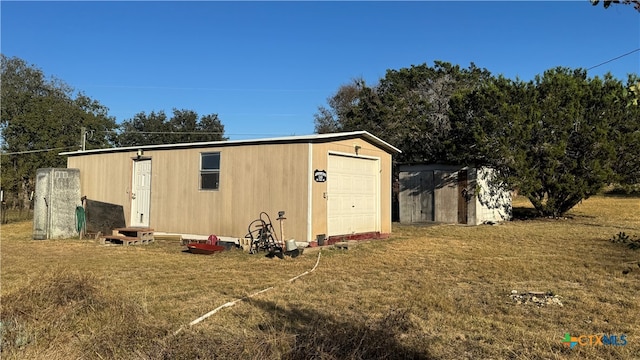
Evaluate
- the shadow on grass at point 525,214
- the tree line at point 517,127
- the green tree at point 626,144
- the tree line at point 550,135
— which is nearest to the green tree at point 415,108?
the tree line at point 517,127

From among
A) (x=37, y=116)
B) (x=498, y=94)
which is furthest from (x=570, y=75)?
(x=37, y=116)

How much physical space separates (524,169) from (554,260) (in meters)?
7.67

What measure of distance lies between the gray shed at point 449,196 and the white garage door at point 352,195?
16.8 feet

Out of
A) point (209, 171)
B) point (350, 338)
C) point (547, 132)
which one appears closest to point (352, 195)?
point (209, 171)

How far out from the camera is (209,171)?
36.0ft

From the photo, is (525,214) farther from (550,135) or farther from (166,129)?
(166,129)

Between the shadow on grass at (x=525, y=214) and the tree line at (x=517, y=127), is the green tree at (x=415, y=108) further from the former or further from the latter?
the shadow on grass at (x=525, y=214)

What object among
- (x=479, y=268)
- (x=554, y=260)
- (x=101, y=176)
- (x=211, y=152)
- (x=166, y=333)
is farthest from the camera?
(x=101, y=176)

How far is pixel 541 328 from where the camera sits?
418cm

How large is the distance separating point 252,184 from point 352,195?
7.93 ft

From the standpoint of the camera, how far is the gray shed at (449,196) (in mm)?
15570

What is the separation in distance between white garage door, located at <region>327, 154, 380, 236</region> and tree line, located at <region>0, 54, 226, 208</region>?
58.3 feet

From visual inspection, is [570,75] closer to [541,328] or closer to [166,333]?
[541,328]

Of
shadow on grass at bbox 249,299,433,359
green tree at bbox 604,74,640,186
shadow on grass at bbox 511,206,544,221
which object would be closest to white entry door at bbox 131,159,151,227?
shadow on grass at bbox 249,299,433,359
